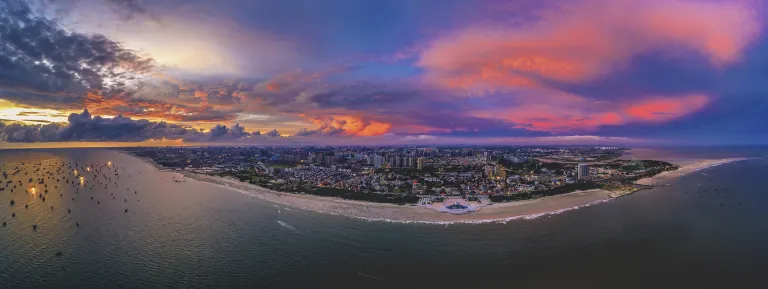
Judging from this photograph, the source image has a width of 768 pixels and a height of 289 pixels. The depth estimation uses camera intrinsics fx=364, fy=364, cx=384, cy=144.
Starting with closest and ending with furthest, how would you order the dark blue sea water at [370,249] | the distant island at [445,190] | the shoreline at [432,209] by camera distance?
the dark blue sea water at [370,249] → the shoreline at [432,209] → the distant island at [445,190]

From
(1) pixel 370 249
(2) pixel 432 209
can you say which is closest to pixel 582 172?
(2) pixel 432 209

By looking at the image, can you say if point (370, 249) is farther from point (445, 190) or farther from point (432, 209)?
point (445, 190)

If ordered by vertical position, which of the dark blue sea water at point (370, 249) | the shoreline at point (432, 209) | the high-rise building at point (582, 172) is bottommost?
the dark blue sea water at point (370, 249)

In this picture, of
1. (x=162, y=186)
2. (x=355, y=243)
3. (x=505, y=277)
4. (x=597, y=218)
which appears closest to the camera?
(x=505, y=277)

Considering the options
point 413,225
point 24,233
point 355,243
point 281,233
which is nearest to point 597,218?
point 413,225

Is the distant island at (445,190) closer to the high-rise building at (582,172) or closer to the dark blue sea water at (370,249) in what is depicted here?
the high-rise building at (582,172)

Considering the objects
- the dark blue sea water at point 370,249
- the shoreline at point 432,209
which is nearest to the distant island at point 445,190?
the shoreline at point 432,209

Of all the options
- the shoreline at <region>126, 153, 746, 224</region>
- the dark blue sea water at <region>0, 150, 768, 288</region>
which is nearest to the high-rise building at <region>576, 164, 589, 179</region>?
the shoreline at <region>126, 153, 746, 224</region>

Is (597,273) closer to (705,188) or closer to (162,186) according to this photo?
(705,188)
